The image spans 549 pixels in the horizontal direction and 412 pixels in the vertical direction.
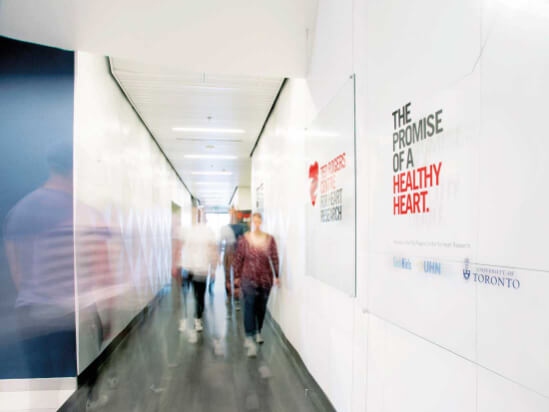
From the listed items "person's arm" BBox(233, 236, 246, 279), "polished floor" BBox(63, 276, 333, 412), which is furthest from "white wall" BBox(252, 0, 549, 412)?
"person's arm" BBox(233, 236, 246, 279)

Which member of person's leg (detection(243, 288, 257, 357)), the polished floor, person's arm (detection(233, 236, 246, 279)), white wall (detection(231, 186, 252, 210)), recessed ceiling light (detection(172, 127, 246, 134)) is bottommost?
the polished floor

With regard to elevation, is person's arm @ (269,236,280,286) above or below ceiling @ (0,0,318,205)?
below

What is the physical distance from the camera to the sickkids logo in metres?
0.92

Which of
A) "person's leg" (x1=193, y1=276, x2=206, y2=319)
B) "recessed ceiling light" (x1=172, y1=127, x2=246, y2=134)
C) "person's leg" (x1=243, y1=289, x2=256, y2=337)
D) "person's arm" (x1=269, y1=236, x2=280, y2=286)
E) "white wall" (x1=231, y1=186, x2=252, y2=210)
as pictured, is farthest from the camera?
"white wall" (x1=231, y1=186, x2=252, y2=210)

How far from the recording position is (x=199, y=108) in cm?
560

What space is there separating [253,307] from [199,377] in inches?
39.0

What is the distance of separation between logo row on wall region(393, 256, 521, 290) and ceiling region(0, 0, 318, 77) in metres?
2.25

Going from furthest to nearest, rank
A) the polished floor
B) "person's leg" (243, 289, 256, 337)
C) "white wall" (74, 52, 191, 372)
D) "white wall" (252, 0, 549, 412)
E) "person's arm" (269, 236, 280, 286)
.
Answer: "person's arm" (269, 236, 280, 286) → "person's leg" (243, 289, 256, 337) → "white wall" (74, 52, 191, 372) → the polished floor → "white wall" (252, 0, 549, 412)

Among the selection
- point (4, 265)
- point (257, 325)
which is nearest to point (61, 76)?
point (4, 265)

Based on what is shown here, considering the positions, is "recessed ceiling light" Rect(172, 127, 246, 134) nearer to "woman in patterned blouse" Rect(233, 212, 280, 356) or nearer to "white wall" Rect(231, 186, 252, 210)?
"woman in patterned blouse" Rect(233, 212, 280, 356)

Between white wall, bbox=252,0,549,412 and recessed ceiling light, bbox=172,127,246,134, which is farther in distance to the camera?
recessed ceiling light, bbox=172,127,246,134

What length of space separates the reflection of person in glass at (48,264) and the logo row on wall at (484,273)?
9.48 ft

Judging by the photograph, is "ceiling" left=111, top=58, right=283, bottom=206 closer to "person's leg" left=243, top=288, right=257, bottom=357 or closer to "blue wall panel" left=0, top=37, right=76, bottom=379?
"blue wall panel" left=0, top=37, right=76, bottom=379

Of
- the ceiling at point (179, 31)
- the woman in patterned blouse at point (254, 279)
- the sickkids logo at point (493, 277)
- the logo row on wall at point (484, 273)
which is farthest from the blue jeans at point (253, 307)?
the sickkids logo at point (493, 277)
